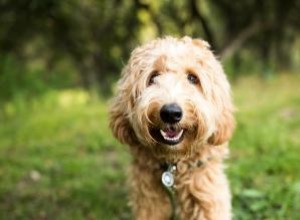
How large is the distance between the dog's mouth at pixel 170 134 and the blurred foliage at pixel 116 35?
4.41 m

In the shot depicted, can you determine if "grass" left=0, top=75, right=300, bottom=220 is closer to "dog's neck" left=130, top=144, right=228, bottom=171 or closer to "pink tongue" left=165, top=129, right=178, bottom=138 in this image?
"dog's neck" left=130, top=144, right=228, bottom=171

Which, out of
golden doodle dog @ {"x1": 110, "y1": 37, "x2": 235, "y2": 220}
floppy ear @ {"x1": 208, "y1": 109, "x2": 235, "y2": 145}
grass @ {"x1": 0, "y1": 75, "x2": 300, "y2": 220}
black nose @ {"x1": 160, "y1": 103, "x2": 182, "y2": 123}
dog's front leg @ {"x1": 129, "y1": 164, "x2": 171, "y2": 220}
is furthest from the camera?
grass @ {"x1": 0, "y1": 75, "x2": 300, "y2": 220}

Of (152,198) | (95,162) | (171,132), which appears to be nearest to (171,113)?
(171,132)

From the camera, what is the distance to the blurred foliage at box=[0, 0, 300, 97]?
29.8 ft

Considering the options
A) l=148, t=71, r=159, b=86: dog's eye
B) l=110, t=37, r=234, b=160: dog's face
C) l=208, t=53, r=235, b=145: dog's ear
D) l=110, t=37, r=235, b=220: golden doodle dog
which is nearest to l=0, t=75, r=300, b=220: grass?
l=110, t=37, r=235, b=220: golden doodle dog

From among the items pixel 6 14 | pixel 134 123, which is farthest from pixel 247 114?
pixel 134 123

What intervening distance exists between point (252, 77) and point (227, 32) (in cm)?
86

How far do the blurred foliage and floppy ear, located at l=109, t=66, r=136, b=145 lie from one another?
13.3 feet

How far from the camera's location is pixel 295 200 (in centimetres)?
508

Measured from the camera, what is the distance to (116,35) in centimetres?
977

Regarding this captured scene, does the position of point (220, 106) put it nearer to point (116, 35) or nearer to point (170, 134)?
point (170, 134)

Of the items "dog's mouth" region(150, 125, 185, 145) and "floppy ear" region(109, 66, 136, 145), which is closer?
"dog's mouth" region(150, 125, 185, 145)

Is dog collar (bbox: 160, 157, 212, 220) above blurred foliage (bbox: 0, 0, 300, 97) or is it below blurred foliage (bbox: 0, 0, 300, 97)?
below

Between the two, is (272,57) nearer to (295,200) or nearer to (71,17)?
(71,17)
